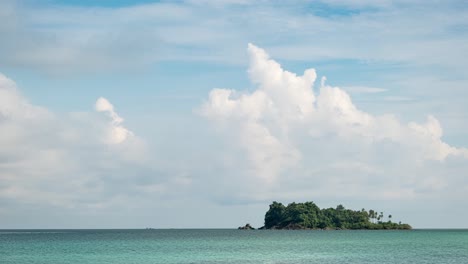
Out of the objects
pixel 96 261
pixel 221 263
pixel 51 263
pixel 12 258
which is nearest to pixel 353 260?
pixel 221 263

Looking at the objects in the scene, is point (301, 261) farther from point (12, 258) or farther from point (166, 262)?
point (12, 258)

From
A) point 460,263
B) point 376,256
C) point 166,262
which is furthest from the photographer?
point 376,256

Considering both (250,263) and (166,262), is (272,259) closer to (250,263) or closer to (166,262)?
(250,263)

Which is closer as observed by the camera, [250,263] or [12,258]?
[250,263]

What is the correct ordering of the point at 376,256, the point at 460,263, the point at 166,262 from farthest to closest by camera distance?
the point at 376,256 < the point at 166,262 < the point at 460,263

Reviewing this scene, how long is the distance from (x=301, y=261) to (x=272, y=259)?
6.37 metres

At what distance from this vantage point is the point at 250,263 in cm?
9494

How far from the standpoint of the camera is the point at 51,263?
9888cm

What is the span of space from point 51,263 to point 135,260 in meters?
13.3

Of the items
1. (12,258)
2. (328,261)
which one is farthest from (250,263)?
(12,258)

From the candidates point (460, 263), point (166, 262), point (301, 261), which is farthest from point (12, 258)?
point (460, 263)

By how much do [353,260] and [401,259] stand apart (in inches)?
337

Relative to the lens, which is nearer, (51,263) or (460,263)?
(460,263)

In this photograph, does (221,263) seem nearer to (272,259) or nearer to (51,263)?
(272,259)
